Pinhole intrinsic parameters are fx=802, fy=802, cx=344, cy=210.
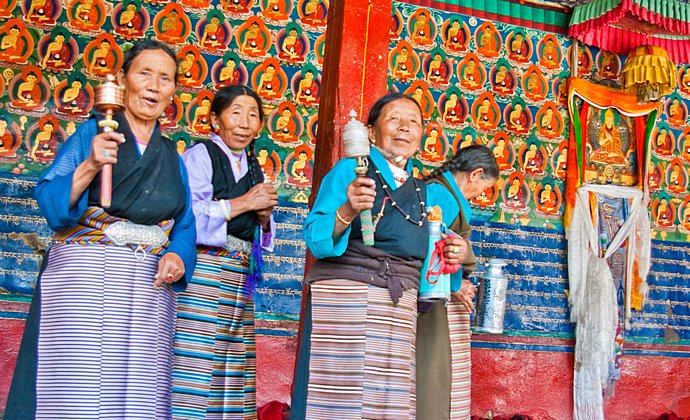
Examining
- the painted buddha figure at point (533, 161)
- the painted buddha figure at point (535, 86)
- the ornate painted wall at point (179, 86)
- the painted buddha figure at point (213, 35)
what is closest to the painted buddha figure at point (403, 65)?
the ornate painted wall at point (179, 86)

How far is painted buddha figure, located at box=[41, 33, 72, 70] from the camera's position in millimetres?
5402

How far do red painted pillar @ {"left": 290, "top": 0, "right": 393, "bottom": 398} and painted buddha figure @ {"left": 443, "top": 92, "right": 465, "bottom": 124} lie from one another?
8.24 feet

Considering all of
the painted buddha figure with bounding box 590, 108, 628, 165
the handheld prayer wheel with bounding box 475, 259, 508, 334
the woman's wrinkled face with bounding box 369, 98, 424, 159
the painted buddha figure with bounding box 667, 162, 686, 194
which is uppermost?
the painted buddha figure with bounding box 590, 108, 628, 165

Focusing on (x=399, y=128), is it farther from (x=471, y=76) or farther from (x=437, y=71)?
(x=471, y=76)

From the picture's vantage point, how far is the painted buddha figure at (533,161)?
6.77 m

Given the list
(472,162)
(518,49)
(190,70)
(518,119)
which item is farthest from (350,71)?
(518,49)

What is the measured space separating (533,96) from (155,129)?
4395 millimetres

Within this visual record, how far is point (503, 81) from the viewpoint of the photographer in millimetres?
6785

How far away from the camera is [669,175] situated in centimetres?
712

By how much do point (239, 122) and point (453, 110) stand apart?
10.0 ft

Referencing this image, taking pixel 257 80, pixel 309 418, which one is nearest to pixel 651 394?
pixel 257 80

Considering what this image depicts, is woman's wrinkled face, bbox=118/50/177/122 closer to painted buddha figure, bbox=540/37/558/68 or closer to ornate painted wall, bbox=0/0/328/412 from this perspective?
ornate painted wall, bbox=0/0/328/412

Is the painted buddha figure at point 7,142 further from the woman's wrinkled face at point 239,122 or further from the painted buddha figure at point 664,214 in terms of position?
the painted buddha figure at point 664,214

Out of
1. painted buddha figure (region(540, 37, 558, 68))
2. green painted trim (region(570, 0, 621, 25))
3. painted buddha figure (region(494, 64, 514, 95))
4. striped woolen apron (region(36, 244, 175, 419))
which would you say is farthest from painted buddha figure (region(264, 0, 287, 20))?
striped woolen apron (region(36, 244, 175, 419))
